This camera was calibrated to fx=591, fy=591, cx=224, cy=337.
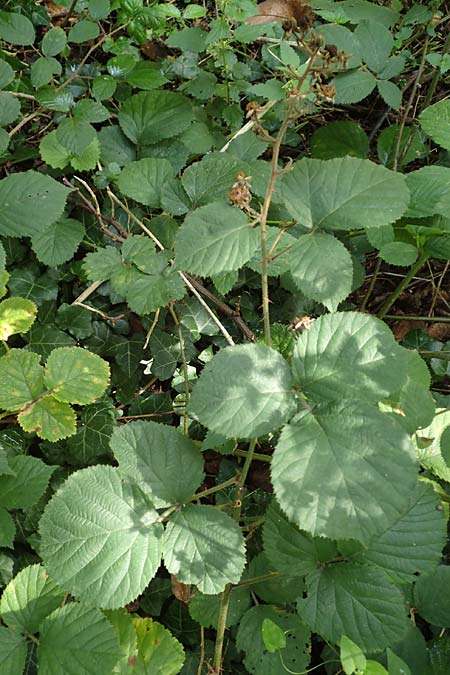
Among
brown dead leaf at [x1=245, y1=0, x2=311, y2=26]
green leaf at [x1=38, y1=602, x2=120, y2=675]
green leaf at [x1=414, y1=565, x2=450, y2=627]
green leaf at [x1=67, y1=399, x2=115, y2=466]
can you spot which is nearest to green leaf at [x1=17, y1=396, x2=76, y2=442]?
green leaf at [x1=67, y1=399, x2=115, y2=466]

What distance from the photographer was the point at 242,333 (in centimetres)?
204

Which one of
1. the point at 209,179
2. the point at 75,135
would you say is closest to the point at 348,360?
the point at 209,179

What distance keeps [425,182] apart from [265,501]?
1.10 meters

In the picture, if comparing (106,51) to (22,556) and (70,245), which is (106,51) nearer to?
(70,245)

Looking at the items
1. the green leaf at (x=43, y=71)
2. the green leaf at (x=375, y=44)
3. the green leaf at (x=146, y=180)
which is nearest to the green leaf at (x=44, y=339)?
the green leaf at (x=146, y=180)

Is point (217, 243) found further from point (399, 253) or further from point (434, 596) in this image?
point (434, 596)

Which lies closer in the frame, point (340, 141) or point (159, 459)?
point (159, 459)

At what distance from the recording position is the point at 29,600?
1.51 meters

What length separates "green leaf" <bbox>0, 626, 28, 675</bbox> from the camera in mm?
1419

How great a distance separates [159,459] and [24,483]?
0.51m

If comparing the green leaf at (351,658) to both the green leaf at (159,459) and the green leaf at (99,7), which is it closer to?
the green leaf at (159,459)

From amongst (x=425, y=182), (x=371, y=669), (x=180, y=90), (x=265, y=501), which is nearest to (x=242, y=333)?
(x=265, y=501)

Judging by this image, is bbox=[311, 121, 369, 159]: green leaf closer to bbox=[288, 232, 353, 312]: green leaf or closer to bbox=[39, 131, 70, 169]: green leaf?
bbox=[39, 131, 70, 169]: green leaf

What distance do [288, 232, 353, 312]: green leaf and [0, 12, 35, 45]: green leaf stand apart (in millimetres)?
1343
